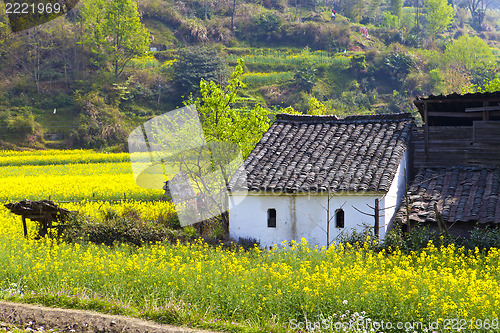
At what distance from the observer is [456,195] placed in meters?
15.0

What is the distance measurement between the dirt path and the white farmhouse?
6.92m

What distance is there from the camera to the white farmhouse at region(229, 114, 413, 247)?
576 inches

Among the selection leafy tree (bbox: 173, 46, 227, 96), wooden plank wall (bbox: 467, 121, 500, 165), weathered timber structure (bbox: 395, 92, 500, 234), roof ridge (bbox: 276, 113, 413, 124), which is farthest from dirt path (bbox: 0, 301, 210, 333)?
leafy tree (bbox: 173, 46, 227, 96)

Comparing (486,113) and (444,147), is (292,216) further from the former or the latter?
(486,113)

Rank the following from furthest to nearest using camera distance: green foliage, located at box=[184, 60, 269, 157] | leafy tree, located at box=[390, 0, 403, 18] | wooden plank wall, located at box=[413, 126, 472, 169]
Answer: leafy tree, located at box=[390, 0, 403, 18], green foliage, located at box=[184, 60, 269, 157], wooden plank wall, located at box=[413, 126, 472, 169]

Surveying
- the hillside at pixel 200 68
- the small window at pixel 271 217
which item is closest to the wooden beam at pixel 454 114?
the small window at pixel 271 217

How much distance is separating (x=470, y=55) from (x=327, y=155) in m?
58.9

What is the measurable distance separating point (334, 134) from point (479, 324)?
1031cm

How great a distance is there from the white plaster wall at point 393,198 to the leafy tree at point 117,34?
5013cm

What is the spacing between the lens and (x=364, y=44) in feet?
241

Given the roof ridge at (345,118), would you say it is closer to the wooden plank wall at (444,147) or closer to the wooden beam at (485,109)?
the wooden plank wall at (444,147)

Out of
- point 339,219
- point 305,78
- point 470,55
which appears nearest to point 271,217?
point 339,219

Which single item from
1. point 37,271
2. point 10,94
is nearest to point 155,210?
point 37,271

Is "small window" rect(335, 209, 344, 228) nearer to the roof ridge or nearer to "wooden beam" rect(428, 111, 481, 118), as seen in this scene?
the roof ridge
